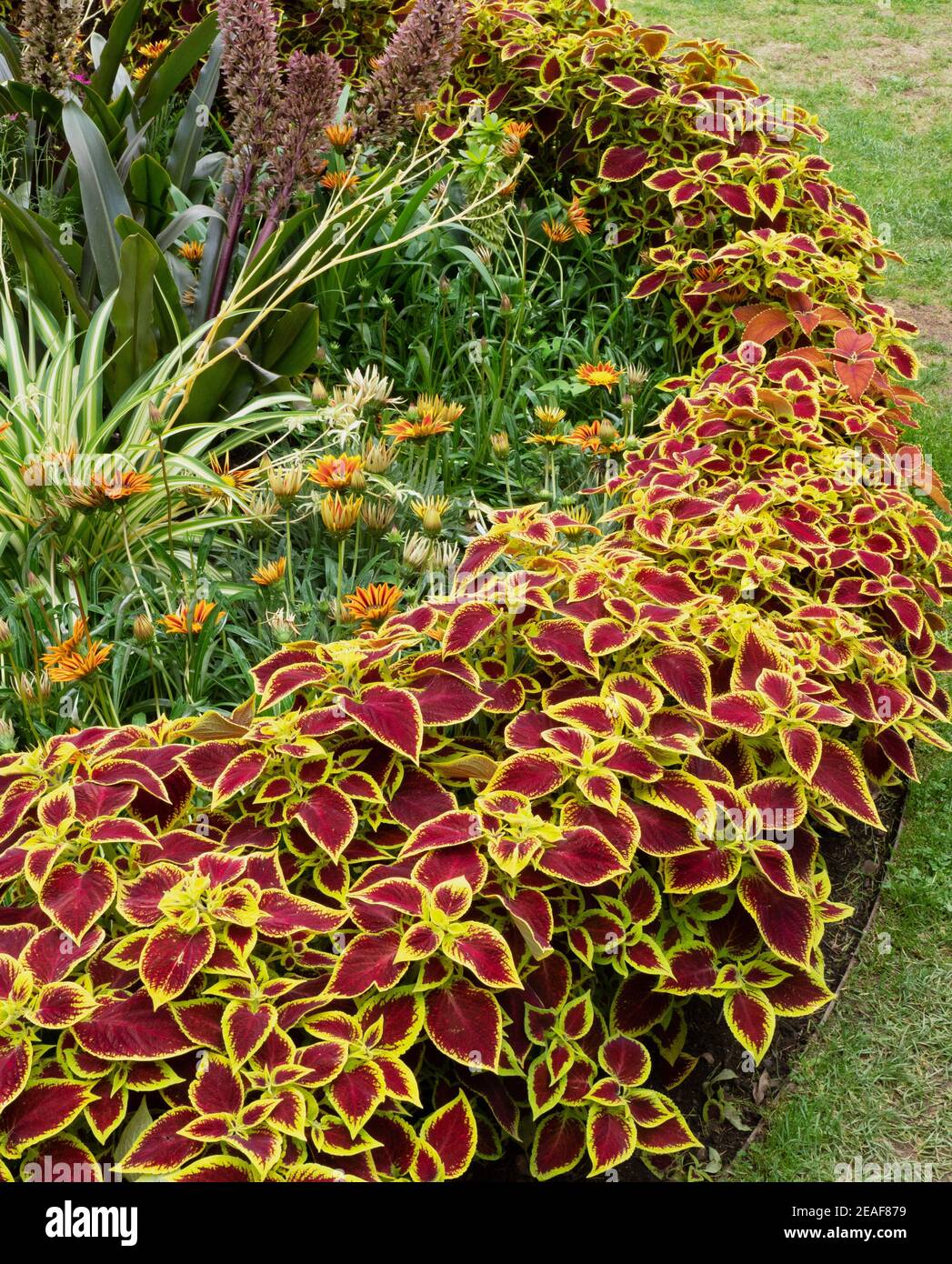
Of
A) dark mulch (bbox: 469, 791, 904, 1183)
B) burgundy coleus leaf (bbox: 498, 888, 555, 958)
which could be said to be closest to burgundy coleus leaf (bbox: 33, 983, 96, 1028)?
burgundy coleus leaf (bbox: 498, 888, 555, 958)

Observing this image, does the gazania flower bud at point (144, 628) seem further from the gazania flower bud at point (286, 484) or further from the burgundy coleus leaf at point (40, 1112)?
the burgundy coleus leaf at point (40, 1112)

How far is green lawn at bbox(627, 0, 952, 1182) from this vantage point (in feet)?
6.14

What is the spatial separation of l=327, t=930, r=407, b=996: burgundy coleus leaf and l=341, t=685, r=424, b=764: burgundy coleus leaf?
230 mm

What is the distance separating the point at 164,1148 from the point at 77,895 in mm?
322

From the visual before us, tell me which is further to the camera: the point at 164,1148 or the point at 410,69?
the point at 410,69

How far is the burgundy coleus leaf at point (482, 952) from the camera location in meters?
1.38

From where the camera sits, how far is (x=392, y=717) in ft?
5.25

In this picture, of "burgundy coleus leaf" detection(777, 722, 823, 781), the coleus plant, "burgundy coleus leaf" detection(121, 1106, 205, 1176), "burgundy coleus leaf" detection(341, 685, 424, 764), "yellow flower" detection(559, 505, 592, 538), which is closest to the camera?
"burgundy coleus leaf" detection(121, 1106, 205, 1176)

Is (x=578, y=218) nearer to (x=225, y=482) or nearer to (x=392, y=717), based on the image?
(x=225, y=482)

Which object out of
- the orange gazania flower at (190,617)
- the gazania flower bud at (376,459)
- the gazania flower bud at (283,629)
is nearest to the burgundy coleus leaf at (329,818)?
the gazania flower bud at (283,629)

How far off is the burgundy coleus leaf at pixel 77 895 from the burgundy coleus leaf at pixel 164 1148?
0.23m

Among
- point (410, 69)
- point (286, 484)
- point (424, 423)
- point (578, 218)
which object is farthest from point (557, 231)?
point (286, 484)

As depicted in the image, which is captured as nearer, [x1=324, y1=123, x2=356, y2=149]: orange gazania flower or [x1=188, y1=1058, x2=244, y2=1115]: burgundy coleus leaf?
[x1=188, y1=1058, x2=244, y2=1115]: burgundy coleus leaf

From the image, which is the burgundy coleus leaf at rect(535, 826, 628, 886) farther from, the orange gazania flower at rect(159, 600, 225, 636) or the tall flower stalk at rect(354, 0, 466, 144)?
the tall flower stalk at rect(354, 0, 466, 144)
